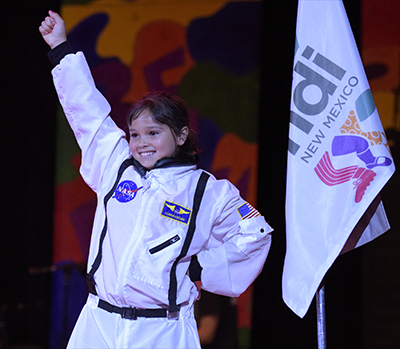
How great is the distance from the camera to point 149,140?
1.55 m

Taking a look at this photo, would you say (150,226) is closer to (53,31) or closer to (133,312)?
(133,312)

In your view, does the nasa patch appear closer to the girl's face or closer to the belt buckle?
the girl's face

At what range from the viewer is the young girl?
4.61 feet

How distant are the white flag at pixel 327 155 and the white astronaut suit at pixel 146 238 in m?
0.16

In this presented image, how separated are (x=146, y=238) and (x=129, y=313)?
22cm

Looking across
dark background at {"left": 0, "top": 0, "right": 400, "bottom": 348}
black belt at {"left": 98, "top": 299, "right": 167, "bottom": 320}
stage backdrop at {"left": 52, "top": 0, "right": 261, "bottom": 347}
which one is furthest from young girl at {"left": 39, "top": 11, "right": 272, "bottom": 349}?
stage backdrop at {"left": 52, "top": 0, "right": 261, "bottom": 347}

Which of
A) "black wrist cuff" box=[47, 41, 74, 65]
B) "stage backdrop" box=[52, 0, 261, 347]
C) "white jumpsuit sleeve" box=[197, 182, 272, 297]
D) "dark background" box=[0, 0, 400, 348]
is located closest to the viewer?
"white jumpsuit sleeve" box=[197, 182, 272, 297]

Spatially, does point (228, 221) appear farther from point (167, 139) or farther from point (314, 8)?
point (314, 8)

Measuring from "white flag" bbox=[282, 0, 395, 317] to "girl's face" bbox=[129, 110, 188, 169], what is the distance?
391 mm

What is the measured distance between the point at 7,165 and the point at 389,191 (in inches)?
84.6

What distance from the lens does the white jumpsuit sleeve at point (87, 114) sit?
1.59 m

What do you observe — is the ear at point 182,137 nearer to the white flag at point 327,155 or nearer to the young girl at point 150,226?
the young girl at point 150,226

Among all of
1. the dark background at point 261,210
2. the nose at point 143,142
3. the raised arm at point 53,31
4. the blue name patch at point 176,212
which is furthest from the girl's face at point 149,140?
the dark background at point 261,210

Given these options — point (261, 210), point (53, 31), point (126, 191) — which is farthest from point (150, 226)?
point (261, 210)
